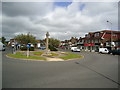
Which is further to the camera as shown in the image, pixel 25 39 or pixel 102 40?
pixel 25 39

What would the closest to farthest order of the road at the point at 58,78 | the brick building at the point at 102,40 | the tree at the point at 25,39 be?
1. the road at the point at 58,78
2. the brick building at the point at 102,40
3. the tree at the point at 25,39

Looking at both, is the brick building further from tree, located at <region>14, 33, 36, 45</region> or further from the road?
the road

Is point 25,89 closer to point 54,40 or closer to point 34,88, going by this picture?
point 34,88

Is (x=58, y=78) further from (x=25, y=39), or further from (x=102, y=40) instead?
(x=25, y=39)

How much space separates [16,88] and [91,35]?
5263 cm

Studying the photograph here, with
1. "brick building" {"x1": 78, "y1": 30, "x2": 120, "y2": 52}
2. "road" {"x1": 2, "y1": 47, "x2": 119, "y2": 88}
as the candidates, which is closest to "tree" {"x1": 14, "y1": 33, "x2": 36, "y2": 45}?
"brick building" {"x1": 78, "y1": 30, "x2": 120, "y2": 52}

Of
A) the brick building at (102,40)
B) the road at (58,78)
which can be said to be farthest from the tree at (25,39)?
the road at (58,78)

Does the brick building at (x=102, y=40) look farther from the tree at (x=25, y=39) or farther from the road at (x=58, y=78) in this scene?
the road at (x=58, y=78)

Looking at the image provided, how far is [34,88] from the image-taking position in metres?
4.82

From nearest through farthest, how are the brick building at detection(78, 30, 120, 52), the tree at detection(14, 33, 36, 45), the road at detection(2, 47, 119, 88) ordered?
the road at detection(2, 47, 119, 88), the brick building at detection(78, 30, 120, 52), the tree at detection(14, 33, 36, 45)

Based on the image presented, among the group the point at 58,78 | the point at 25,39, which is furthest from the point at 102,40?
the point at 58,78

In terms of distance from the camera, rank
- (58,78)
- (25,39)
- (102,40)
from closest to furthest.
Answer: (58,78)
(102,40)
(25,39)

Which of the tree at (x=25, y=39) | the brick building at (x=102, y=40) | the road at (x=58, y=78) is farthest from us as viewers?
the tree at (x=25, y=39)

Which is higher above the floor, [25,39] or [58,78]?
[25,39]
